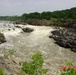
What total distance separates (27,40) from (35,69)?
21.4 m

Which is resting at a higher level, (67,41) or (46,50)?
(67,41)

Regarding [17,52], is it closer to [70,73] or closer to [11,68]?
[11,68]

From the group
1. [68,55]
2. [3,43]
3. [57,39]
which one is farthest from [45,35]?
[68,55]

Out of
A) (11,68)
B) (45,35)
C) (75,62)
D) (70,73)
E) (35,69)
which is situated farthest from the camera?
(45,35)

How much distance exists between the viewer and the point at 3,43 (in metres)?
28.4

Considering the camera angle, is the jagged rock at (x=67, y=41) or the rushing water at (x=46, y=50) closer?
the rushing water at (x=46, y=50)

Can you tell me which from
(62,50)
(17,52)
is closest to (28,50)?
(17,52)

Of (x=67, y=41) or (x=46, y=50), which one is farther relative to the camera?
(x=67, y=41)

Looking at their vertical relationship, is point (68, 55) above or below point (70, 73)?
below

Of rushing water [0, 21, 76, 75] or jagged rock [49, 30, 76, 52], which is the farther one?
jagged rock [49, 30, 76, 52]

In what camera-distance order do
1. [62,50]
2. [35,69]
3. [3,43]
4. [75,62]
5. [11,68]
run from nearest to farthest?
[35,69], [11,68], [75,62], [62,50], [3,43]

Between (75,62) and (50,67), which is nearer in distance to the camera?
(50,67)

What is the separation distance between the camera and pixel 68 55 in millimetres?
24922

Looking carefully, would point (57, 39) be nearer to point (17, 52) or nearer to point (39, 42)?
point (39, 42)
